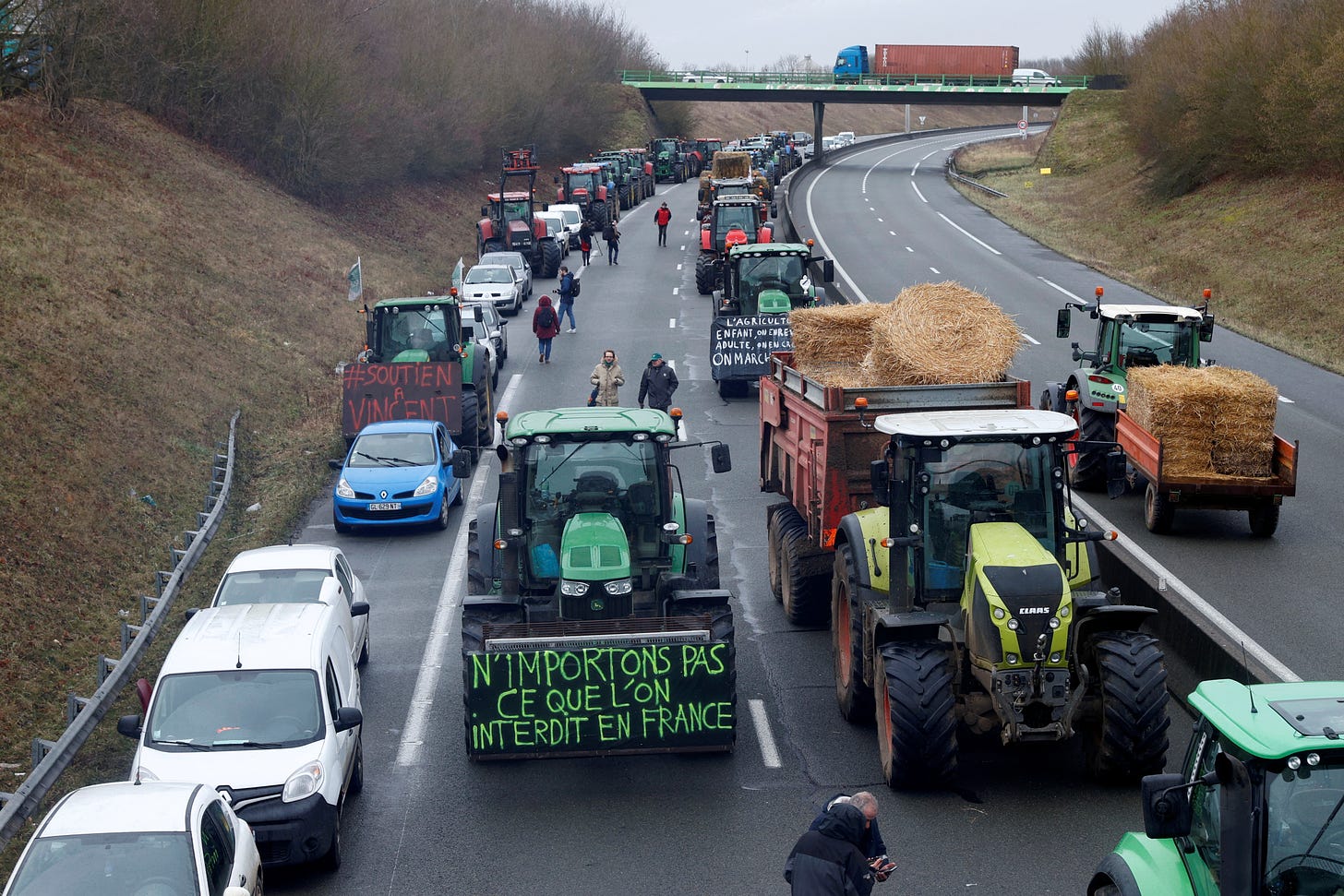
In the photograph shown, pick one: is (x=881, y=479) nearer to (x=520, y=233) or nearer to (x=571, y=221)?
(x=520, y=233)

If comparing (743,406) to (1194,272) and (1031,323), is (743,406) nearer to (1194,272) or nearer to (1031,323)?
(1031,323)

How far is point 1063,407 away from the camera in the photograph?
1873 cm

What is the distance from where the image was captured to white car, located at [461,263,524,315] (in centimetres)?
3819

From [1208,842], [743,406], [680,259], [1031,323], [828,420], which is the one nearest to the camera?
[1208,842]

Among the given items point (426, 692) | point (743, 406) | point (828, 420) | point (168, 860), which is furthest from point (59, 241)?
point (168, 860)

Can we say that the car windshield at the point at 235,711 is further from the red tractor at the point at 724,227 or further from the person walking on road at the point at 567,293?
the red tractor at the point at 724,227

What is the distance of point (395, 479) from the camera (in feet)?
63.6

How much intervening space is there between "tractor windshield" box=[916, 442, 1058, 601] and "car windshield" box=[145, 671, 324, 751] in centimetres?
488

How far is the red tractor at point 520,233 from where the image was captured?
1758 inches

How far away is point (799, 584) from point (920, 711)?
454 cm

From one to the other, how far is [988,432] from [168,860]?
20.8ft

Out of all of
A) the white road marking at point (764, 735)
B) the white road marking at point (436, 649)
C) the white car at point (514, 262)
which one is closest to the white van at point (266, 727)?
the white road marking at point (436, 649)

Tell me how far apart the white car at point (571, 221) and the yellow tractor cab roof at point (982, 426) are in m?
39.9

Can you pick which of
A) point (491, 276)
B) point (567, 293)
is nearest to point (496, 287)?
point (491, 276)
